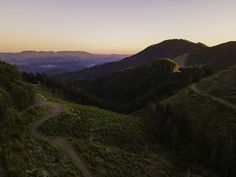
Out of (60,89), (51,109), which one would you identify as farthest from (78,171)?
(60,89)

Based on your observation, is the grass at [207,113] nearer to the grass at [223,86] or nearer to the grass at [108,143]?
the grass at [223,86]

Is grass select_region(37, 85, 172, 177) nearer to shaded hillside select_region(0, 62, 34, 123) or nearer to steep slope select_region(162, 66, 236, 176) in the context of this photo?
shaded hillside select_region(0, 62, 34, 123)

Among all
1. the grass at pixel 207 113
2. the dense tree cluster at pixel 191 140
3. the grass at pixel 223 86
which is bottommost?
the dense tree cluster at pixel 191 140

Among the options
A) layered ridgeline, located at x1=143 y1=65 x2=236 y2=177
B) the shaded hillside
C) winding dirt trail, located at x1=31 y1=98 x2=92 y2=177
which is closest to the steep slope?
layered ridgeline, located at x1=143 y1=65 x2=236 y2=177

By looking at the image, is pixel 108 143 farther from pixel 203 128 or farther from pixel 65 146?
pixel 203 128

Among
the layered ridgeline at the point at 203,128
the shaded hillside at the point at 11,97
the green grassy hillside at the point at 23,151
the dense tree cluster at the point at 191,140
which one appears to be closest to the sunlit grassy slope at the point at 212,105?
the layered ridgeline at the point at 203,128

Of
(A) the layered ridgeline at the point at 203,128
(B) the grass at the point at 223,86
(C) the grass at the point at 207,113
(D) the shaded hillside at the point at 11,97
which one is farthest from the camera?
(B) the grass at the point at 223,86

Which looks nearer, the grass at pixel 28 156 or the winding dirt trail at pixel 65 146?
the grass at pixel 28 156
